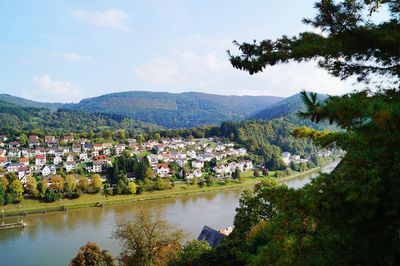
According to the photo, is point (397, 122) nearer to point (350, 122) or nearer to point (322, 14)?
point (350, 122)

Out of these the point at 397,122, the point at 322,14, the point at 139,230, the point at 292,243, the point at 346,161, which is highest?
the point at 322,14

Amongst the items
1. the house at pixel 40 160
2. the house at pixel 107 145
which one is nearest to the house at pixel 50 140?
the house at pixel 107 145

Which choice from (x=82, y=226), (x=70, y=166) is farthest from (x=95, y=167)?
(x=82, y=226)

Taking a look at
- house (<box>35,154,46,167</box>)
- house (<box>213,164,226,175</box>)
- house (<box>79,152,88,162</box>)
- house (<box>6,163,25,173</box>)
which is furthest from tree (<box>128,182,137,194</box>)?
house (<box>35,154,46,167</box>)

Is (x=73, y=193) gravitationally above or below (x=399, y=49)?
below

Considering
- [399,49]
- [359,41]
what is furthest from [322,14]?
[399,49]

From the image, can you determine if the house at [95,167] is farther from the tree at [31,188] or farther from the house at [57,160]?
the tree at [31,188]
